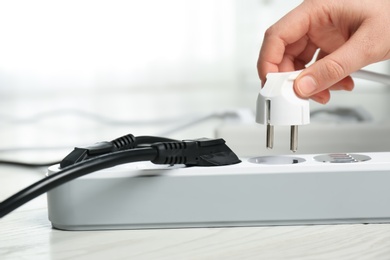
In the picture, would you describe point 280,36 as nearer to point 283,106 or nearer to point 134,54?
point 283,106

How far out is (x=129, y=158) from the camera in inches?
17.3

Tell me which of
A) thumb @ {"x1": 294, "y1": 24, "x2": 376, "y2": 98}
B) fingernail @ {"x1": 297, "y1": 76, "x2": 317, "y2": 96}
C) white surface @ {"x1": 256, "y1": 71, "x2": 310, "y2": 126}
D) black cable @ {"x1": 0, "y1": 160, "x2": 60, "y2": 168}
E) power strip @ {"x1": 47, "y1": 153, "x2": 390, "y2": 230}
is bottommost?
black cable @ {"x1": 0, "y1": 160, "x2": 60, "y2": 168}

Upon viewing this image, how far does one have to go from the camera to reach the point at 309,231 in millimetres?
471

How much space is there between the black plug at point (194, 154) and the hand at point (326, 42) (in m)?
0.08

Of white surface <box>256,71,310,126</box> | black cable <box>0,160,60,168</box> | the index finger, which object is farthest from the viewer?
black cable <box>0,160,60,168</box>

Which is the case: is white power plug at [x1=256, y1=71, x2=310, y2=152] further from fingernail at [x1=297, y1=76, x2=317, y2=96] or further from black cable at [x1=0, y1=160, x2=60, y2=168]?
black cable at [x1=0, y1=160, x2=60, y2=168]

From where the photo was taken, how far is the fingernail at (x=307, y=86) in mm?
508

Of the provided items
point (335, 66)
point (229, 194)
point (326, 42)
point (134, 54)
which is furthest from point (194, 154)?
point (134, 54)

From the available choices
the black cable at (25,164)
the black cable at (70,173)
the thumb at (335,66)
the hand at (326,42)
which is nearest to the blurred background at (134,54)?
the black cable at (25,164)

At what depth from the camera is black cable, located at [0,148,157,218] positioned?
400 mm

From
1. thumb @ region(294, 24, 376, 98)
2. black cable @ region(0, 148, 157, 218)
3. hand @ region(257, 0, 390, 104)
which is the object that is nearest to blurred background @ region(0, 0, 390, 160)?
hand @ region(257, 0, 390, 104)

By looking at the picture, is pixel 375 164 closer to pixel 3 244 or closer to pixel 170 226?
pixel 170 226

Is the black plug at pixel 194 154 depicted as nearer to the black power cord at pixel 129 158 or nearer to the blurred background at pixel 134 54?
the black power cord at pixel 129 158

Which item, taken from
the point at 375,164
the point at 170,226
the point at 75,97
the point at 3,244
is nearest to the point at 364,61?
the point at 375,164
